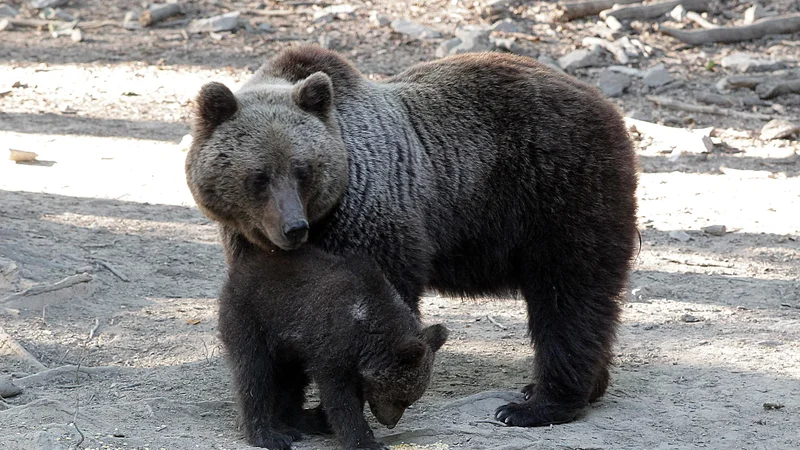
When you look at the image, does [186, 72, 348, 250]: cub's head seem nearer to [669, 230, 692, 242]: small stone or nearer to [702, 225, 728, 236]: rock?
[669, 230, 692, 242]: small stone

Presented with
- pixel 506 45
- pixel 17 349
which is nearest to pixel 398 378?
pixel 17 349

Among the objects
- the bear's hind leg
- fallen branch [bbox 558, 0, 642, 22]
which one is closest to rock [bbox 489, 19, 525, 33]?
fallen branch [bbox 558, 0, 642, 22]

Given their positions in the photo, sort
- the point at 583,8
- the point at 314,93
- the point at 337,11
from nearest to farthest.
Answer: the point at 314,93 < the point at 583,8 < the point at 337,11

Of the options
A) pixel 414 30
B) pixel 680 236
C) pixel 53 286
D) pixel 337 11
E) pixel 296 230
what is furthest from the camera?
pixel 337 11

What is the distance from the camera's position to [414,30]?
56.7ft

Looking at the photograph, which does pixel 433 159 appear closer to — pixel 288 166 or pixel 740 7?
pixel 288 166

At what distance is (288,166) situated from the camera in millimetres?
6324

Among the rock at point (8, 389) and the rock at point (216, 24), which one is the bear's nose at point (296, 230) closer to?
the rock at point (8, 389)

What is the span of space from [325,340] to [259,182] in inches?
40.8

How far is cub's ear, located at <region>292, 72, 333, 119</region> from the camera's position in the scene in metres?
6.56

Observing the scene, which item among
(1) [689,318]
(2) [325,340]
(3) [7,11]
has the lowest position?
(1) [689,318]

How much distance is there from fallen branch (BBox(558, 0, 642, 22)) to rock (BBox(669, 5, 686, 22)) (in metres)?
0.74

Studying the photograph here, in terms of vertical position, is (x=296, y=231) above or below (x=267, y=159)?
below

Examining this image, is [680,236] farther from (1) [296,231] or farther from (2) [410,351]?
(1) [296,231]
